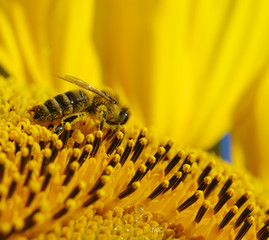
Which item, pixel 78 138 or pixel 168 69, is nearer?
pixel 78 138

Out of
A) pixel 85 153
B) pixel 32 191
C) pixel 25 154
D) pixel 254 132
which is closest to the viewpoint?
pixel 32 191

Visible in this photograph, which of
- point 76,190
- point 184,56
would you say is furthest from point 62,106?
point 184,56

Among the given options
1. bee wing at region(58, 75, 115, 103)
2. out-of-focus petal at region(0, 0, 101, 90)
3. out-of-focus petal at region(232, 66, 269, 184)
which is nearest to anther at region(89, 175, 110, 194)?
bee wing at region(58, 75, 115, 103)

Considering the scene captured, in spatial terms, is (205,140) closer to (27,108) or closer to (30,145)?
(27,108)

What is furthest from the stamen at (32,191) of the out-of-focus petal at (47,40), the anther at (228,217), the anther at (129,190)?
the out-of-focus petal at (47,40)

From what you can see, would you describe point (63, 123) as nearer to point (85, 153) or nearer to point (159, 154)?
point (85, 153)

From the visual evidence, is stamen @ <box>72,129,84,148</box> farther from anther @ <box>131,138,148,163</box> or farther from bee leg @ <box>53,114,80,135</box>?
anther @ <box>131,138,148,163</box>

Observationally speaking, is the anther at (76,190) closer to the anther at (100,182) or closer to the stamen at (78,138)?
the anther at (100,182)

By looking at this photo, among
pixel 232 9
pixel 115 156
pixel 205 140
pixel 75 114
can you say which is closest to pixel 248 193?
pixel 115 156
